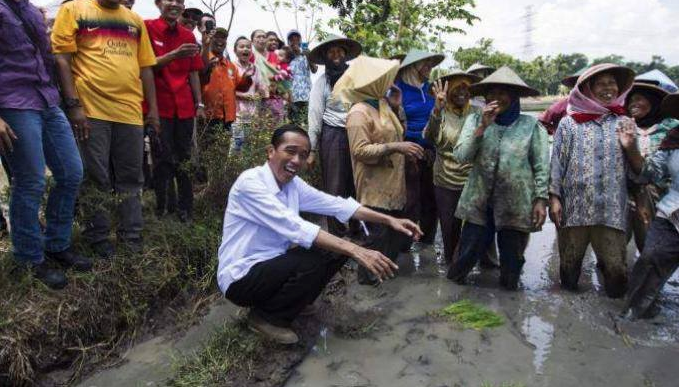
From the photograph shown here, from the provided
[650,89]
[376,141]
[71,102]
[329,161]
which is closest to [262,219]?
[376,141]

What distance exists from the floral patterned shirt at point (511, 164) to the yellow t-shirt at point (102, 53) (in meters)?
2.55

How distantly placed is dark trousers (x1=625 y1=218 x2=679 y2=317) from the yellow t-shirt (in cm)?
389

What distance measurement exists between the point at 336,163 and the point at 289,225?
1775 millimetres

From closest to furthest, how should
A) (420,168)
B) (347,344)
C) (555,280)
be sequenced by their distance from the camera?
1. (347,344)
2. (555,280)
3. (420,168)

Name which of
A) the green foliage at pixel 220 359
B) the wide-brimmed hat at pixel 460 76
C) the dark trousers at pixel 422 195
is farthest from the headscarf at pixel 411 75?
the green foliage at pixel 220 359

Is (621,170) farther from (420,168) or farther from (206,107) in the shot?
(206,107)

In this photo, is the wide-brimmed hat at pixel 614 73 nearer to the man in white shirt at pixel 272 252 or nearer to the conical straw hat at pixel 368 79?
the conical straw hat at pixel 368 79

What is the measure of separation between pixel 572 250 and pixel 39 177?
3905 millimetres

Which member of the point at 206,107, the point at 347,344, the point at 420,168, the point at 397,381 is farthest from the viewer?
the point at 206,107

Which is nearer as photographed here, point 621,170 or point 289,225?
point 289,225

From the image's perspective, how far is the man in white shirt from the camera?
3.00 meters

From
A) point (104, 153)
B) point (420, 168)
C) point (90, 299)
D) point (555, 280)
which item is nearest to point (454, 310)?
point (555, 280)

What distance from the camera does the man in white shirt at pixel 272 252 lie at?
118 inches

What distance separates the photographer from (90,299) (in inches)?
131
